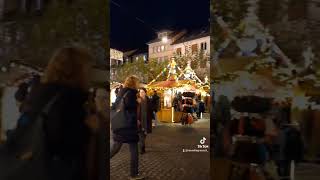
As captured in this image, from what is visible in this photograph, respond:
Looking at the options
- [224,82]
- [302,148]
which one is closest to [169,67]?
[224,82]

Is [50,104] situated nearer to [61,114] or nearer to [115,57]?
[61,114]

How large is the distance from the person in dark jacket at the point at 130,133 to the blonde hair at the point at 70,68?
40 centimetres

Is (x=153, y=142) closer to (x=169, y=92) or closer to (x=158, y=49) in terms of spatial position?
(x=169, y=92)

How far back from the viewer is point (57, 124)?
11.3 feet

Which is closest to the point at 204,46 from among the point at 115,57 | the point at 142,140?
→ the point at 115,57

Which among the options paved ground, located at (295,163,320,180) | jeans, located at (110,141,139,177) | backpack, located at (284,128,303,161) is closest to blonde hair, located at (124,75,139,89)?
jeans, located at (110,141,139,177)

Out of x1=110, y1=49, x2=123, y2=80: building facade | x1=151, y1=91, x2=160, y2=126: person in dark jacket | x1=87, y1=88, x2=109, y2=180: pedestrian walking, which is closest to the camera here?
x1=87, y1=88, x2=109, y2=180: pedestrian walking

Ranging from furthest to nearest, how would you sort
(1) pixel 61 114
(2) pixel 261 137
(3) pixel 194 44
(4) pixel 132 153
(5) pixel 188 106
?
(5) pixel 188 106
(4) pixel 132 153
(3) pixel 194 44
(2) pixel 261 137
(1) pixel 61 114

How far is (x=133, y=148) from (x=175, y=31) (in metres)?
1.08

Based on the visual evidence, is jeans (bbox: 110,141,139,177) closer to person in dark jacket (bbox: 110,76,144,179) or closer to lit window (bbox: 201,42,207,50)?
person in dark jacket (bbox: 110,76,144,179)

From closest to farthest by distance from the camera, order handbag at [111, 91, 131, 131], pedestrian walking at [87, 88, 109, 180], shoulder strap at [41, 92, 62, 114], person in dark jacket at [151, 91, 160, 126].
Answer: shoulder strap at [41, 92, 62, 114] → pedestrian walking at [87, 88, 109, 180] → handbag at [111, 91, 131, 131] → person in dark jacket at [151, 91, 160, 126]

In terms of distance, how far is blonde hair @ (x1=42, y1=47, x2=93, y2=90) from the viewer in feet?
11.3

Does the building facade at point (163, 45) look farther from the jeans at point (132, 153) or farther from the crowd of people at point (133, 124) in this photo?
the jeans at point (132, 153)

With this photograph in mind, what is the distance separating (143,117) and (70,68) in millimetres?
815
